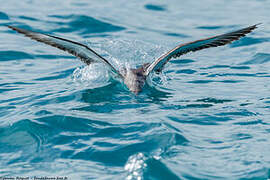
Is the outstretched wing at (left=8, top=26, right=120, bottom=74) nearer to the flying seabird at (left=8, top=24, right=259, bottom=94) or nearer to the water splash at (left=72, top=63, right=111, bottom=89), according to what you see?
the flying seabird at (left=8, top=24, right=259, bottom=94)

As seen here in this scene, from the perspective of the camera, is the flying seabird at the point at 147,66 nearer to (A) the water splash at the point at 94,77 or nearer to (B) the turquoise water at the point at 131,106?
(B) the turquoise water at the point at 131,106

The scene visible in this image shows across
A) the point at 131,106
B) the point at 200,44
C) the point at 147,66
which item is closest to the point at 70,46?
the point at 131,106

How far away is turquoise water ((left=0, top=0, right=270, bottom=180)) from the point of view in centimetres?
609

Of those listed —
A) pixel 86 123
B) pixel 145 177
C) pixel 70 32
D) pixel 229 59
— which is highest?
pixel 70 32

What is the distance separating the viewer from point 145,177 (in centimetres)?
565

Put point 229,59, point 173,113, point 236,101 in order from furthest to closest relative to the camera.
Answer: point 229,59, point 236,101, point 173,113

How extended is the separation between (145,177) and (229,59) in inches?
306

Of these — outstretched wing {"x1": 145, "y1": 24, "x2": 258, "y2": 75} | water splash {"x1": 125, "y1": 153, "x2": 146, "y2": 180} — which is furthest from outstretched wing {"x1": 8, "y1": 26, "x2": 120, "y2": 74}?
water splash {"x1": 125, "y1": 153, "x2": 146, "y2": 180}

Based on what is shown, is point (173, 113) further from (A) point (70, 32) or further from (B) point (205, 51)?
(A) point (70, 32)

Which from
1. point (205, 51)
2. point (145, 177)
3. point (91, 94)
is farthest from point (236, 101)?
point (205, 51)

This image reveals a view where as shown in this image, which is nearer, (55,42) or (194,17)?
(55,42)

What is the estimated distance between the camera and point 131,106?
854cm

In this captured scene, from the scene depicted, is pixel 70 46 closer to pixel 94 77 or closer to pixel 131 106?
pixel 94 77

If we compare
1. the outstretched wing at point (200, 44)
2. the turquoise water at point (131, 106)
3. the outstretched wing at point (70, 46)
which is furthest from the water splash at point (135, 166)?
the outstretched wing at point (200, 44)
